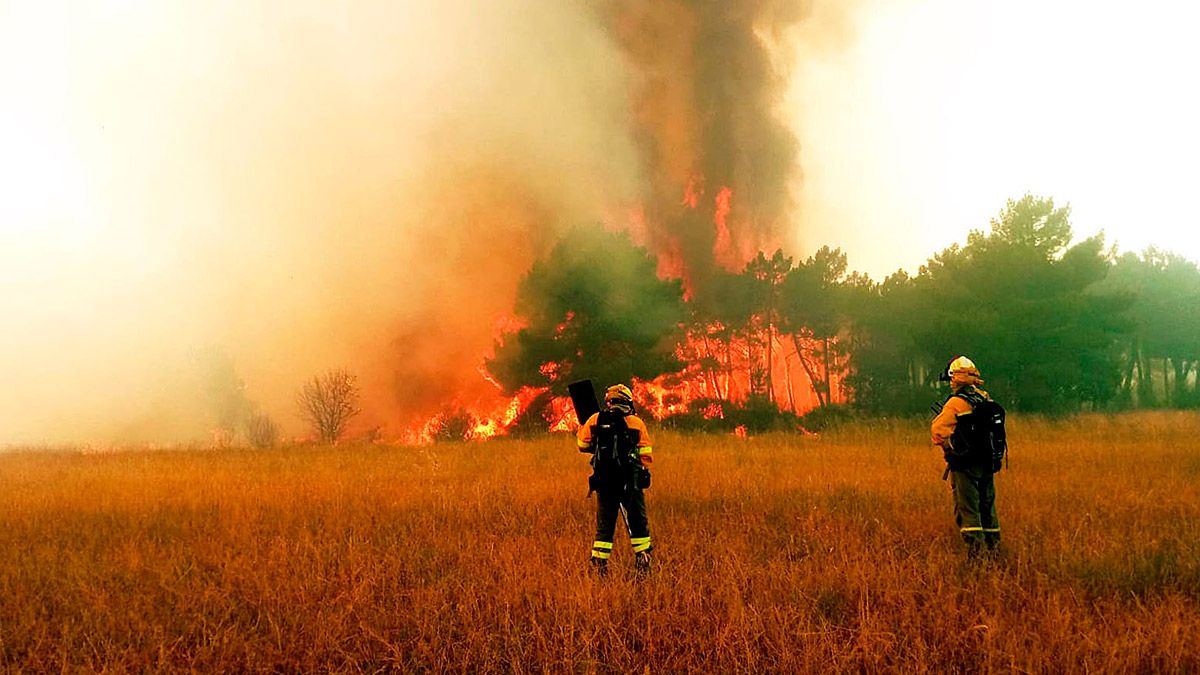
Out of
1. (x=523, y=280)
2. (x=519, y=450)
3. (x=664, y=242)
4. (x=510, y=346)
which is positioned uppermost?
(x=664, y=242)

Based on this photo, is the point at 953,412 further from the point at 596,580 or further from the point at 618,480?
the point at 596,580

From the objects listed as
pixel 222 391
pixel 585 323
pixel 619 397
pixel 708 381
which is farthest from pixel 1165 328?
pixel 222 391

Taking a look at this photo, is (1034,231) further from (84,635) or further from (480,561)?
(84,635)

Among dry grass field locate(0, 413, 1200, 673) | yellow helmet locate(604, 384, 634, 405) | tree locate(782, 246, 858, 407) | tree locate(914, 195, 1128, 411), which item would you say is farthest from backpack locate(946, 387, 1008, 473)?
tree locate(782, 246, 858, 407)

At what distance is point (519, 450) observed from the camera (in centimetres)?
1923

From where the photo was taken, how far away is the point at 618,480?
6336 mm

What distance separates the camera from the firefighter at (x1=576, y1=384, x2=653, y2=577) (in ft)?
20.7

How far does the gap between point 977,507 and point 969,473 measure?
38cm

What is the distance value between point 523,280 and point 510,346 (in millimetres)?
3346

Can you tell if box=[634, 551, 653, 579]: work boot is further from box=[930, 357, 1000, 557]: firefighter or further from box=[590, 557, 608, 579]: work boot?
box=[930, 357, 1000, 557]: firefighter

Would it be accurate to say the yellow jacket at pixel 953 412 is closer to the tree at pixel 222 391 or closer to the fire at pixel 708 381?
the fire at pixel 708 381

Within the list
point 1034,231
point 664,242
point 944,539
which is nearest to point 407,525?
point 944,539

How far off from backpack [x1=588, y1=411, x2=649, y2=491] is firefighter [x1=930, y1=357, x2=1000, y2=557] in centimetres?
329

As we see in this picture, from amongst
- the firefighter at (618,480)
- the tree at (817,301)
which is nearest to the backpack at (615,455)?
the firefighter at (618,480)
